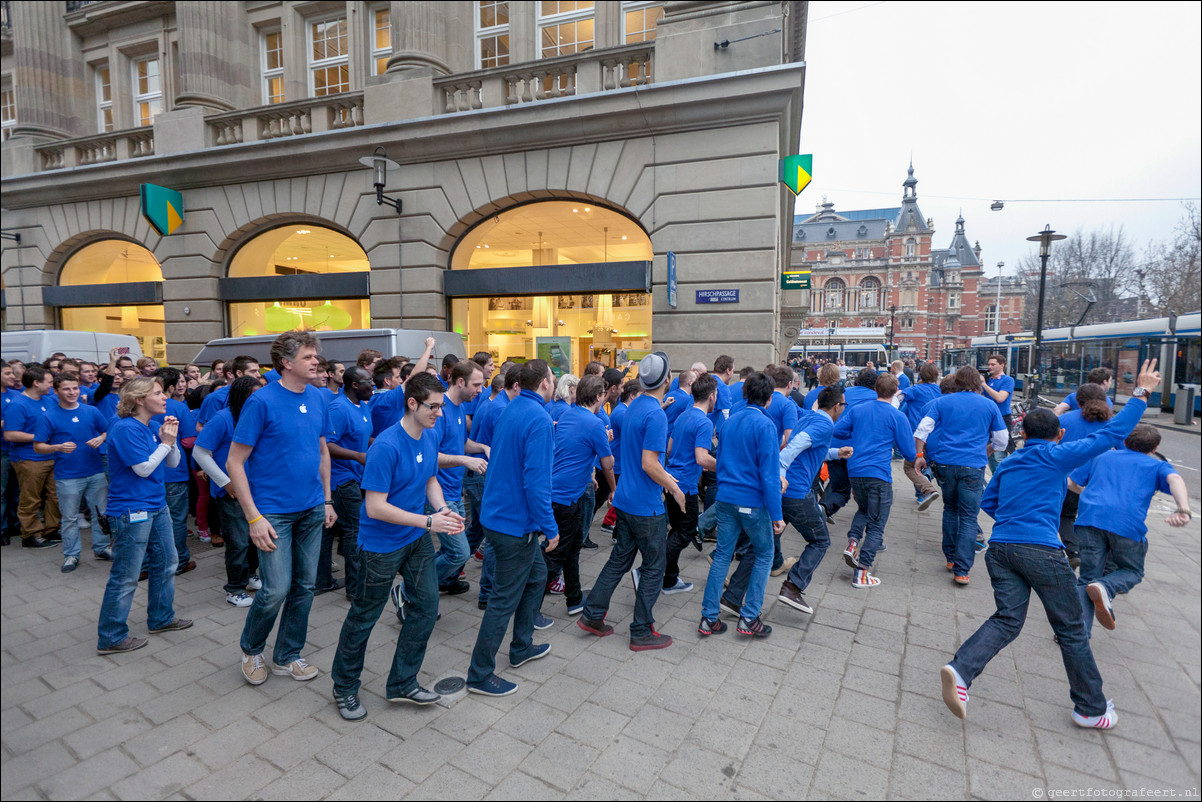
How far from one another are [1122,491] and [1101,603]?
809 millimetres

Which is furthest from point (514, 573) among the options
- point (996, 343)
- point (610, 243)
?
point (996, 343)

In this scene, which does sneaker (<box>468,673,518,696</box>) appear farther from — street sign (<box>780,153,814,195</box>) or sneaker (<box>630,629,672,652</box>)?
street sign (<box>780,153,814,195</box>)

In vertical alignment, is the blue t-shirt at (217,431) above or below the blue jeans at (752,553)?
above

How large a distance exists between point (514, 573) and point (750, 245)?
883 cm

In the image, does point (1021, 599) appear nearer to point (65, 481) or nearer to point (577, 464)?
point (577, 464)

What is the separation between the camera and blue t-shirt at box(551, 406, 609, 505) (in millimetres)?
4723

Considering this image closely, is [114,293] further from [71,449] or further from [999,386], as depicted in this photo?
[999,386]

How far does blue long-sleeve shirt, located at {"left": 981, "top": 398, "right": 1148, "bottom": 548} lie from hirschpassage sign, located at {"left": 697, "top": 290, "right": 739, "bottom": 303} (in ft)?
24.8

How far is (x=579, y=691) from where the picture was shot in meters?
3.81

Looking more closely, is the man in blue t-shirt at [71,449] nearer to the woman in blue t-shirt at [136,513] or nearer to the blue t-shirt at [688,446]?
the woman in blue t-shirt at [136,513]

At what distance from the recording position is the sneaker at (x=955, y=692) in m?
3.38

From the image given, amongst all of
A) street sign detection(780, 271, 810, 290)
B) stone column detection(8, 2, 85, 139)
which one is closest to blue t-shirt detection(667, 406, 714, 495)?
street sign detection(780, 271, 810, 290)

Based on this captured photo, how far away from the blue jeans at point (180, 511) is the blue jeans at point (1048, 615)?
6.98 meters

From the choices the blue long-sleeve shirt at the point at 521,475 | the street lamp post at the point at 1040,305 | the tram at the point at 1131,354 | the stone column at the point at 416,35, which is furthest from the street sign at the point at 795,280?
the blue long-sleeve shirt at the point at 521,475
